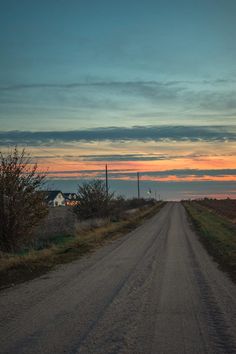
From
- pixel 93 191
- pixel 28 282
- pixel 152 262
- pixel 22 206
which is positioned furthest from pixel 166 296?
pixel 93 191

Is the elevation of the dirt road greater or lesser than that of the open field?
lesser

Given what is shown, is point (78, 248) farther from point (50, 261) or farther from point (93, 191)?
point (93, 191)

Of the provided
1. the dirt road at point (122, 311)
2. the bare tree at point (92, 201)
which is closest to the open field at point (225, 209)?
the bare tree at point (92, 201)

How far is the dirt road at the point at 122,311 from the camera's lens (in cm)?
703

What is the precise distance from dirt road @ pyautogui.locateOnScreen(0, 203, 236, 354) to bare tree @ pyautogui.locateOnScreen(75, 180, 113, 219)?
29.1 meters

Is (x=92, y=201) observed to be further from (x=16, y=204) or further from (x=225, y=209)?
(x=225, y=209)

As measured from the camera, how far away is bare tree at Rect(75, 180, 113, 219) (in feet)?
150

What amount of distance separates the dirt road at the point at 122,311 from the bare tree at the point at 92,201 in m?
29.1

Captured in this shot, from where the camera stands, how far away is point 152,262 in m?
17.6

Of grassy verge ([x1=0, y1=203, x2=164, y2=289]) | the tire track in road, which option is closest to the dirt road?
the tire track in road

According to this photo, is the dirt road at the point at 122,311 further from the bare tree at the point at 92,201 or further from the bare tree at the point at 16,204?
the bare tree at the point at 92,201

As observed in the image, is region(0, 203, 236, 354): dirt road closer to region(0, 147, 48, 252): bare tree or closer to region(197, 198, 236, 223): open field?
region(0, 147, 48, 252): bare tree

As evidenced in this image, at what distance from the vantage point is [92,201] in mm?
45719

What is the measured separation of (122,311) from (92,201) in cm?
3643
